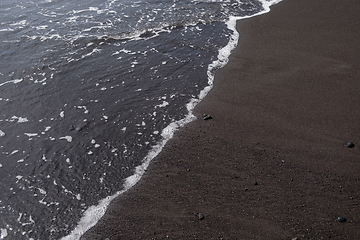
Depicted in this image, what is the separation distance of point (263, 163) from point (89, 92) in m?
5.97

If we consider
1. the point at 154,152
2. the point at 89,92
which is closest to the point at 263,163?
the point at 154,152

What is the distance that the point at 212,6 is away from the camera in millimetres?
15750

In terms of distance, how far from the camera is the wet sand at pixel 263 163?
5531 millimetres

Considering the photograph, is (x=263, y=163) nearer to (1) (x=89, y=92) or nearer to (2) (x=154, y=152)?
(2) (x=154, y=152)

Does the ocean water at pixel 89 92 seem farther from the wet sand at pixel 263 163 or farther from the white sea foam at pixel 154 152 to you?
the wet sand at pixel 263 163

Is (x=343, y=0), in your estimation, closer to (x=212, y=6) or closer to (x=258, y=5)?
(x=258, y=5)

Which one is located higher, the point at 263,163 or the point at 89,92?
the point at 89,92

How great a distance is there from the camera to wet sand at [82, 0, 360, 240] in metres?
5.53

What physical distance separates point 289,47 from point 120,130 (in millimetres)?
7668


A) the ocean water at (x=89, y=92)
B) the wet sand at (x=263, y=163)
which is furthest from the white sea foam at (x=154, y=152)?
the wet sand at (x=263, y=163)

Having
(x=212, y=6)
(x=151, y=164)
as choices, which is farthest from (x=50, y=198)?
(x=212, y=6)

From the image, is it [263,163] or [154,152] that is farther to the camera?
[154,152]

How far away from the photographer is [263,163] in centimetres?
675

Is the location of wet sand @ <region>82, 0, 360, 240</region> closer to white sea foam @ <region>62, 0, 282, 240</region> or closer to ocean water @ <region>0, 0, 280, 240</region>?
white sea foam @ <region>62, 0, 282, 240</region>
